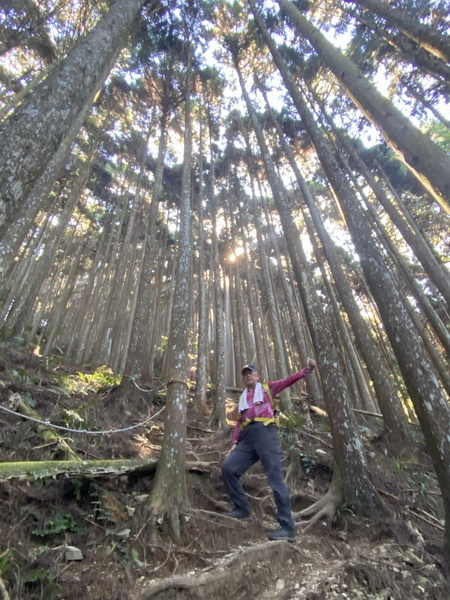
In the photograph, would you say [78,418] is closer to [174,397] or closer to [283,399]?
[174,397]

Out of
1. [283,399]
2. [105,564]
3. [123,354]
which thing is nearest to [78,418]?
[105,564]

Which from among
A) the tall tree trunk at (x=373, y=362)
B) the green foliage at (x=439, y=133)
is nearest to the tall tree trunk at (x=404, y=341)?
the tall tree trunk at (x=373, y=362)

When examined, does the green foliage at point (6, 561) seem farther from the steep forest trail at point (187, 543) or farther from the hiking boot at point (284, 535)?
the hiking boot at point (284, 535)

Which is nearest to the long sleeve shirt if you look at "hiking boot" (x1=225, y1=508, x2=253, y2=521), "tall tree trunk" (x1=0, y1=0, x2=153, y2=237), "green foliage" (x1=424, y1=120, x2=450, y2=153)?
"hiking boot" (x1=225, y1=508, x2=253, y2=521)

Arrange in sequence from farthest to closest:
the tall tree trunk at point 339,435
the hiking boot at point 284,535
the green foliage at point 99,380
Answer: the green foliage at point 99,380
the tall tree trunk at point 339,435
the hiking boot at point 284,535

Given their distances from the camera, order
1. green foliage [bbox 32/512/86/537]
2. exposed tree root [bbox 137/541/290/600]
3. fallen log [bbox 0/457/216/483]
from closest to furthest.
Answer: exposed tree root [bbox 137/541/290/600]
green foliage [bbox 32/512/86/537]
fallen log [bbox 0/457/216/483]

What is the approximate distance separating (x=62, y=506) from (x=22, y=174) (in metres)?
3.28

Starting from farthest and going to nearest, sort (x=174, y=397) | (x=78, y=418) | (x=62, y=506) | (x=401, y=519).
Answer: (x=78, y=418)
(x=174, y=397)
(x=401, y=519)
(x=62, y=506)

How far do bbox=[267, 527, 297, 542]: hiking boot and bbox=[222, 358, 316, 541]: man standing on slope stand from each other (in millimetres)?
105

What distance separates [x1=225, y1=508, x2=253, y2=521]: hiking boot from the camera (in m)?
3.81

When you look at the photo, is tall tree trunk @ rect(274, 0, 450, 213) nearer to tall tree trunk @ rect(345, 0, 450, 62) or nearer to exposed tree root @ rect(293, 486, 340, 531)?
tall tree trunk @ rect(345, 0, 450, 62)

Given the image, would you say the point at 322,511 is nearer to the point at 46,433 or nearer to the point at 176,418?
the point at 176,418

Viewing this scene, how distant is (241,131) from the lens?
14156 millimetres

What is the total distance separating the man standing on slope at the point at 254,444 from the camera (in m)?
3.62
